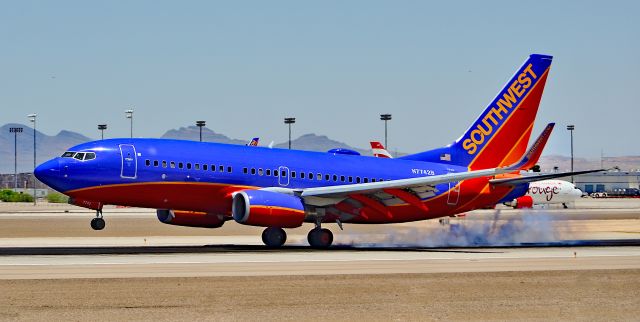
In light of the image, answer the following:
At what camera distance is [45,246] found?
49.4 metres

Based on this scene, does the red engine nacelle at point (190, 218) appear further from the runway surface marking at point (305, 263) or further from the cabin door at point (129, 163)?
the runway surface marking at point (305, 263)

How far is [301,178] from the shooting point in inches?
1989

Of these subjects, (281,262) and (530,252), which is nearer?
(281,262)

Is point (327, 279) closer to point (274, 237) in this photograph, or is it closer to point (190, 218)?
point (274, 237)

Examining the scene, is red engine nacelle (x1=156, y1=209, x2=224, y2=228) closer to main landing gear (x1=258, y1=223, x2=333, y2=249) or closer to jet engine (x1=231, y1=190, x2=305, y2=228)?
main landing gear (x1=258, y1=223, x2=333, y2=249)

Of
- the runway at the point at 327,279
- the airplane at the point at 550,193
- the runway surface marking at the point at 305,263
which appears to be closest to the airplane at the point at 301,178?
the runway at the point at 327,279

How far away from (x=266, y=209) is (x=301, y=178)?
15.0 ft

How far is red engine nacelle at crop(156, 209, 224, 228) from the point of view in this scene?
50406 mm

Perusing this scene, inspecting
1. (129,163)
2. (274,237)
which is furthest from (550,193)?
(129,163)

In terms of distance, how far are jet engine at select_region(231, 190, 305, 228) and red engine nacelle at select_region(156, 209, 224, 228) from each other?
11.1 feet

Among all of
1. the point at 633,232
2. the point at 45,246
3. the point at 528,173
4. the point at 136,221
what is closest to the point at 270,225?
the point at 45,246

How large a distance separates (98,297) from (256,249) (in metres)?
19.8

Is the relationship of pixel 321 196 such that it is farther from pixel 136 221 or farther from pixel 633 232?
pixel 136 221

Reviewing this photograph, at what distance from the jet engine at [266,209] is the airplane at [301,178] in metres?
0.04
